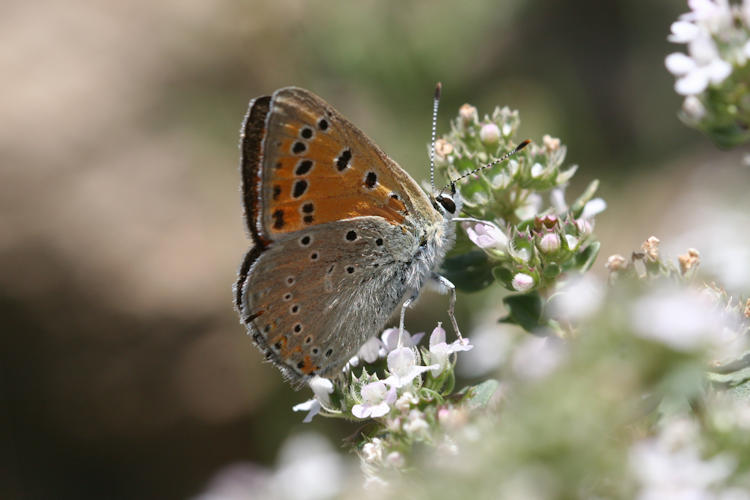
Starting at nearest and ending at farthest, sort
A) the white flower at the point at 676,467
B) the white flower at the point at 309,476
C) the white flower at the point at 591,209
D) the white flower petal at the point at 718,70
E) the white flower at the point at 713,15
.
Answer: the white flower at the point at 676,467 → the white flower at the point at 309,476 → the white flower petal at the point at 718,70 → the white flower at the point at 713,15 → the white flower at the point at 591,209

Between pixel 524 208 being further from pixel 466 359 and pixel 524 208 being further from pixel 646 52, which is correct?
pixel 646 52

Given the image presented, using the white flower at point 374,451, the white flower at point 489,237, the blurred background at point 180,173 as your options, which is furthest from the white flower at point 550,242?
the blurred background at point 180,173

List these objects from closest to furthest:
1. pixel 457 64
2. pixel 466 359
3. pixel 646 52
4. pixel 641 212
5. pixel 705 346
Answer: pixel 705 346 < pixel 466 359 < pixel 457 64 < pixel 641 212 < pixel 646 52

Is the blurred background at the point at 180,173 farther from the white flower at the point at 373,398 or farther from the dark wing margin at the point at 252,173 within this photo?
the white flower at the point at 373,398

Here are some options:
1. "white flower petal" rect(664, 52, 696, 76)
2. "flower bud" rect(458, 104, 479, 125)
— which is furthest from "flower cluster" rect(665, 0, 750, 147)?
"flower bud" rect(458, 104, 479, 125)

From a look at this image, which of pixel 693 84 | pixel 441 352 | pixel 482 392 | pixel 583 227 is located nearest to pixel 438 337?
pixel 441 352

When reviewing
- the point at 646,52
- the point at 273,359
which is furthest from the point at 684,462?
the point at 646,52
